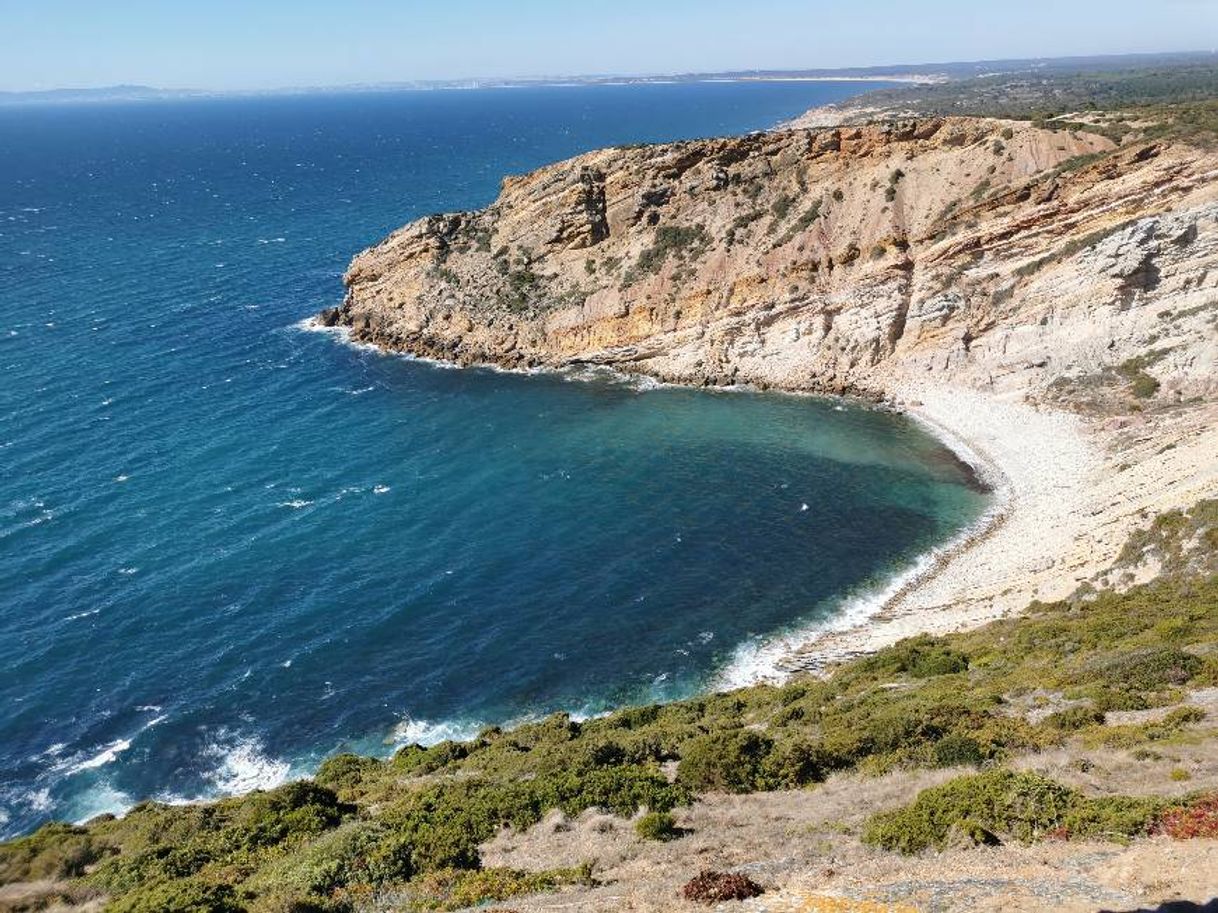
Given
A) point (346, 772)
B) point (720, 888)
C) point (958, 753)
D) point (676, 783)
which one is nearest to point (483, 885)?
A: point (720, 888)

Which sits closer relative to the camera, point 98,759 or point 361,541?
point 98,759

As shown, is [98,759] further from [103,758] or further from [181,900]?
[181,900]

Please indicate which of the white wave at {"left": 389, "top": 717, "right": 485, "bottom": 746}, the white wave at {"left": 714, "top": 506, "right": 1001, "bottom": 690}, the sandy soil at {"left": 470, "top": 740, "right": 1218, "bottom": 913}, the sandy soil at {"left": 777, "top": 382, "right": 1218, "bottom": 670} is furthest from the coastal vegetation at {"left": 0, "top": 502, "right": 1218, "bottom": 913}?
the sandy soil at {"left": 777, "top": 382, "right": 1218, "bottom": 670}

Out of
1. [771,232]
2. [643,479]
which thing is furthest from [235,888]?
[771,232]

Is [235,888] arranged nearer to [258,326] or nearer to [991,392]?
[991,392]

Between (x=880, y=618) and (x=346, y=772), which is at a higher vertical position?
(x=346, y=772)
